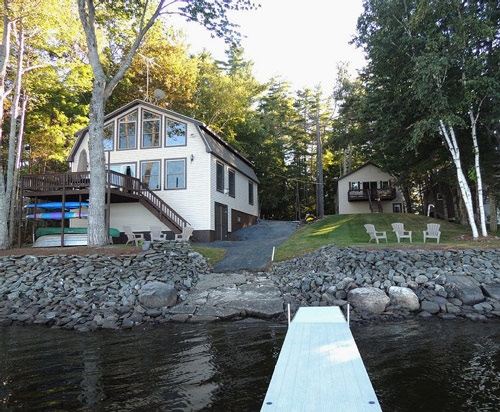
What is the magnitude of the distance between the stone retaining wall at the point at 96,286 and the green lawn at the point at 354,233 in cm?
396

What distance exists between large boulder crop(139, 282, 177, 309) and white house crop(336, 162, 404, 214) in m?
23.2

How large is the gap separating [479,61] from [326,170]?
3033 cm

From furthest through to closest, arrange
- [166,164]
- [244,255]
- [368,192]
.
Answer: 1. [368,192]
2. [166,164]
3. [244,255]

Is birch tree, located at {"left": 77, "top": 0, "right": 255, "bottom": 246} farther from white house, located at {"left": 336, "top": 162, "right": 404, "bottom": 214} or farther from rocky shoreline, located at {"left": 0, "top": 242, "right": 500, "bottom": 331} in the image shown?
white house, located at {"left": 336, "top": 162, "right": 404, "bottom": 214}

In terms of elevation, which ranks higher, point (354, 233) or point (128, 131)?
point (128, 131)

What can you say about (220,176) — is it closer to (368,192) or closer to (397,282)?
(397,282)

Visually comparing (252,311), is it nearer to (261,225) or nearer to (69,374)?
(69,374)

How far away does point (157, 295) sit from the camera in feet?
32.7

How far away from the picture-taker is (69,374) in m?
5.38

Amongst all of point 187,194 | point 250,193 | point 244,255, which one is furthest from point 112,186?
point 250,193

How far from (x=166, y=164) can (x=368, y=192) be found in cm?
1869

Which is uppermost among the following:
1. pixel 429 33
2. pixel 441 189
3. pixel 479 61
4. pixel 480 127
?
pixel 429 33

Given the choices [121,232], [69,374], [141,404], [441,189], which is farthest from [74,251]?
[441,189]

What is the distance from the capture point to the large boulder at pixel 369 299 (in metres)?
9.29
